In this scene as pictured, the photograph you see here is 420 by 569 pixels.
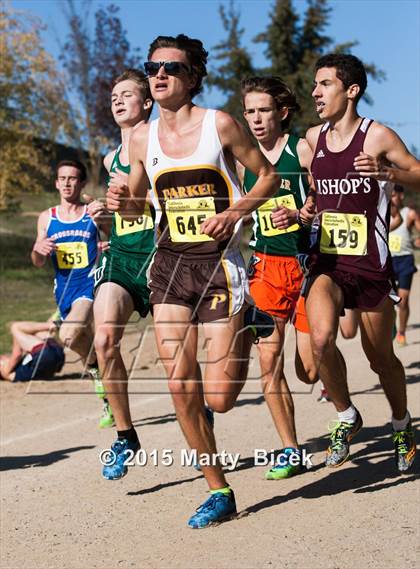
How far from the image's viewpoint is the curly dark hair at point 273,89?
249 inches

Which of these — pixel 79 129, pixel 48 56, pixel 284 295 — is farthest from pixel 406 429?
pixel 79 129

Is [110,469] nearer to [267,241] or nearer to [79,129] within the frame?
[267,241]

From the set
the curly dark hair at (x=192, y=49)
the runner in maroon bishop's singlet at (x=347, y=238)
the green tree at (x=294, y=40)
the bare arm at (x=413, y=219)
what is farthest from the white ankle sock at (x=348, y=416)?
the green tree at (x=294, y=40)

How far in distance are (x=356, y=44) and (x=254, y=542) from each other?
41144 millimetres

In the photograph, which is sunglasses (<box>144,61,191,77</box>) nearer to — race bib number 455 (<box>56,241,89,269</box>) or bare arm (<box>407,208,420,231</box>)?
race bib number 455 (<box>56,241,89,269</box>)

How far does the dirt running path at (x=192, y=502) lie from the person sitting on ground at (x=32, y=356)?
1699 mm

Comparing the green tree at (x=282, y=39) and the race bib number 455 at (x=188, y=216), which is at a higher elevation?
the green tree at (x=282, y=39)

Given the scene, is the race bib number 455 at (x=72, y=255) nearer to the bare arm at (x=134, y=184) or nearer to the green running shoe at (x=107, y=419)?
the green running shoe at (x=107, y=419)

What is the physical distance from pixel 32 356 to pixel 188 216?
19.2ft

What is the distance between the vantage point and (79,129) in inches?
1645

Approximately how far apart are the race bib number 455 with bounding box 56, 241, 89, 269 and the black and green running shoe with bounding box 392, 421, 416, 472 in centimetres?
408

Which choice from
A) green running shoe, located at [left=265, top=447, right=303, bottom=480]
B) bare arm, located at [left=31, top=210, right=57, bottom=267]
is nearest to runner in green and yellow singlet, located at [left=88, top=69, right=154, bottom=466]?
green running shoe, located at [left=265, top=447, right=303, bottom=480]

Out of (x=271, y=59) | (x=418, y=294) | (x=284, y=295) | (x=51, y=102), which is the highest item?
(x=271, y=59)

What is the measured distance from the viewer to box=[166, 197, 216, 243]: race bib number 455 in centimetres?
502
